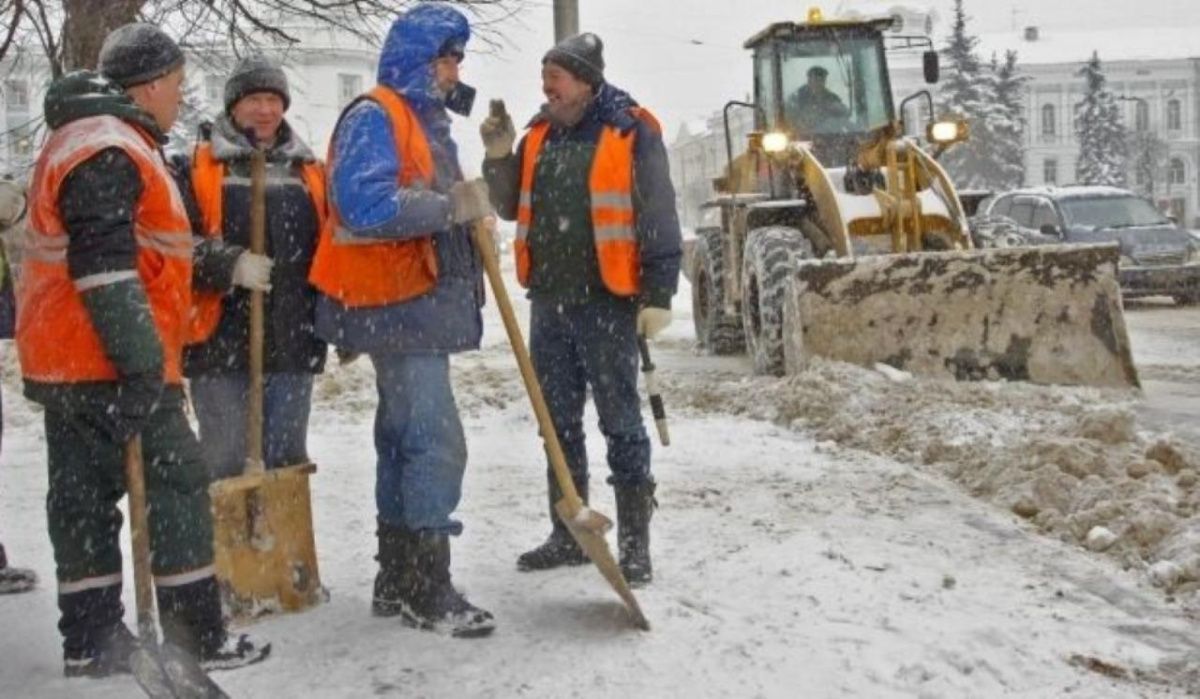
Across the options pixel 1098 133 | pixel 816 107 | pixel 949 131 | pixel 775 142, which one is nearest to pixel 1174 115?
pixel 1098 133

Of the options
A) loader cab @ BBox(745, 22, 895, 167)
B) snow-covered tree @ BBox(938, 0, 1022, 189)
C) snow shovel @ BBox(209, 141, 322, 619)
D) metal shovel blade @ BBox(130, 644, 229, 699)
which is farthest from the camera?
snow-covered tree @ BBox(938, 0, 1022, 189)

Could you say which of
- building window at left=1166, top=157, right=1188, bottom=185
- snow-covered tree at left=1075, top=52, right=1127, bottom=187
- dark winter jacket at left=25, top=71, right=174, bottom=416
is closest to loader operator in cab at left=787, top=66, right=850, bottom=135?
dark winter jacket at left=25, top=71, right=174, bottom=416

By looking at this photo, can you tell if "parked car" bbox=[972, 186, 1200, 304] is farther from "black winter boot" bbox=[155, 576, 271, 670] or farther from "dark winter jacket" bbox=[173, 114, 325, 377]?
"black winter boot" bbox=[155, 576, 271, 670]

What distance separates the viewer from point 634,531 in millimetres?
4406

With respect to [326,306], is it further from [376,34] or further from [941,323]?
[376,34]

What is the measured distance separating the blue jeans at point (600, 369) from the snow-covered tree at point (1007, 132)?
55.8 meters

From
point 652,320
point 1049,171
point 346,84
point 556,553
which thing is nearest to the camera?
point 652,320

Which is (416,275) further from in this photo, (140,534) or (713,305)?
(713,305)

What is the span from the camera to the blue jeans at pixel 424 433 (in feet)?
12.9

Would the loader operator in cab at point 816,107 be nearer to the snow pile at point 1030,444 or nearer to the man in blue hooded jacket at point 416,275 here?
the snow pile at point 1030,444

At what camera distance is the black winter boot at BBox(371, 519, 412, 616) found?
4062 millimetres

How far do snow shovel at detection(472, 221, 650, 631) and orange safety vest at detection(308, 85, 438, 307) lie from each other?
0.55 feet

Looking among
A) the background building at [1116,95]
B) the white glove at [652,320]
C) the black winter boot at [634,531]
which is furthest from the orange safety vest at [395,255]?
the background building at [1116,95]

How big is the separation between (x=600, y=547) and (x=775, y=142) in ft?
23.4
